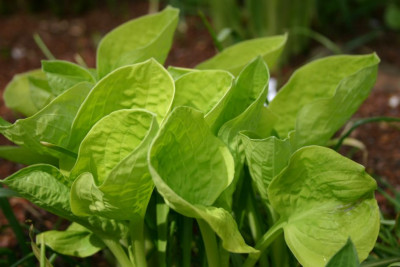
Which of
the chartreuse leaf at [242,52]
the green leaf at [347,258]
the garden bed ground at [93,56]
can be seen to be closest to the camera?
the green leaf at [347,258]

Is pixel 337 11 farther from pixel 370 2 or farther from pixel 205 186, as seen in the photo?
pixel 205 186

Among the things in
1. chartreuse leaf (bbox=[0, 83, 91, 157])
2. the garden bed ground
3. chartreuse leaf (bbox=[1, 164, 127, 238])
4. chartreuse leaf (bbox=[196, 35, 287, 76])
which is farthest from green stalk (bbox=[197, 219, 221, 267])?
the garden bed ground

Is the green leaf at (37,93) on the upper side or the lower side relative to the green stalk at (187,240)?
upper

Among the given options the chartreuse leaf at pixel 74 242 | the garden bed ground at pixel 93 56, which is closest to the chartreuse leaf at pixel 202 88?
the chartreuse leaf at pixel 74 242

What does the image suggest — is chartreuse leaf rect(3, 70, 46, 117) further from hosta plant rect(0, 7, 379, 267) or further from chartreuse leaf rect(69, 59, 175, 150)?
chartreuse leaf rect(69, 59, 175, 150)

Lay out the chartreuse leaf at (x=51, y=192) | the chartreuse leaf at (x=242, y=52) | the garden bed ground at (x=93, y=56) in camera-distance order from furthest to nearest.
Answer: the garden bed ground at (x=93, y=56)
the chartreuse leaf at (x=242, y=52)
the chartreuse leaf at (x=51, y=192)

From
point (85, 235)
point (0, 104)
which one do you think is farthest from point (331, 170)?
point (0, 104)

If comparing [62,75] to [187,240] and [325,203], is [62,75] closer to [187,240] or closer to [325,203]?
[187,240]

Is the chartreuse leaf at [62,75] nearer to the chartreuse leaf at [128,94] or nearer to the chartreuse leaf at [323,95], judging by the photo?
the chartreuse leaf at [128,94]

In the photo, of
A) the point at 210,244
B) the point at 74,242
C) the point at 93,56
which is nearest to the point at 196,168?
the point at 210,244
